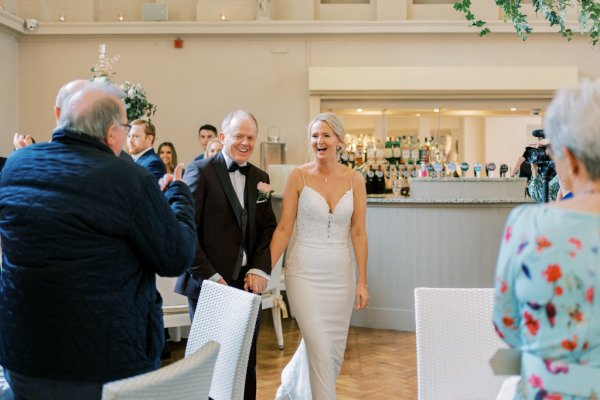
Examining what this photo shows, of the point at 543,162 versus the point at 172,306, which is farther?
the point at 172,306

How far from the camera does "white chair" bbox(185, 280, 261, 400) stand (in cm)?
276

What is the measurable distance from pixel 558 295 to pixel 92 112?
1453 millimetres

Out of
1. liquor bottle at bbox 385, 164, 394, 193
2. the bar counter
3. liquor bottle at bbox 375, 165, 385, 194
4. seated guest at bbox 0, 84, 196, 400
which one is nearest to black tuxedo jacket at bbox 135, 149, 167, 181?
seated guest at bbox 0, 84, 196, 400

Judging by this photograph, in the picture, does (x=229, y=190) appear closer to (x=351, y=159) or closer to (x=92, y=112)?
(x=92, y=112)

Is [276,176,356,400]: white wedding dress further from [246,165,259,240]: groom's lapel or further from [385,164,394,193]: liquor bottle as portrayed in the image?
[385,164,394,193]: liquor bottle

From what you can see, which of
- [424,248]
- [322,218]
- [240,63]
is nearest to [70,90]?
[322,218]

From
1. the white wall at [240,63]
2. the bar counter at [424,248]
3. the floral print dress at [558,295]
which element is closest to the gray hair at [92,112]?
the floral print dress at [558,295]

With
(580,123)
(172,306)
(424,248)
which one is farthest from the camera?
(424,248)

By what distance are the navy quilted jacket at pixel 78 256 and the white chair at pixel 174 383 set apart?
38cm

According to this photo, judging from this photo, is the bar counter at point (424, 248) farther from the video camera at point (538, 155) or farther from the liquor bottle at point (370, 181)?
the liquor bottle at point (370, 181)

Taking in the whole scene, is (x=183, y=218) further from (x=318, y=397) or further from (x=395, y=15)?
(x=395, y=15)

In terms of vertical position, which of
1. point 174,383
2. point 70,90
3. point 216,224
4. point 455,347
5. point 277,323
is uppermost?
point 70,90

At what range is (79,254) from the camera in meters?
2.24

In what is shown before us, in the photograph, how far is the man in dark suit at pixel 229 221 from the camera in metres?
3.83
